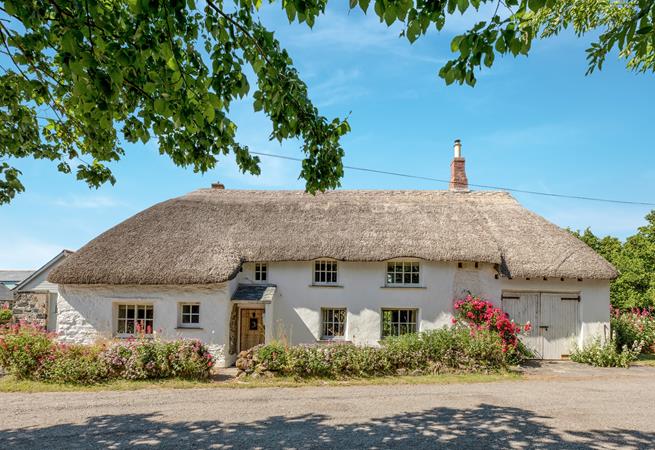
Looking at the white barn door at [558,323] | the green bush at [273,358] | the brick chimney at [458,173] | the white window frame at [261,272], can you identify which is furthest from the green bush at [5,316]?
the white barn door at [558,323]

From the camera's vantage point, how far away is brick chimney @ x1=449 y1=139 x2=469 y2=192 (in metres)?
18.5

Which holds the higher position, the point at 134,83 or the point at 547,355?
the point at 134,83

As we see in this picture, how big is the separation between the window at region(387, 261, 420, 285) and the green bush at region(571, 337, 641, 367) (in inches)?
223

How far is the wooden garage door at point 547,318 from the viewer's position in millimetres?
14352

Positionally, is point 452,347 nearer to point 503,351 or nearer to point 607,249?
point 503,351

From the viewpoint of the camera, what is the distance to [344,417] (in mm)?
7781

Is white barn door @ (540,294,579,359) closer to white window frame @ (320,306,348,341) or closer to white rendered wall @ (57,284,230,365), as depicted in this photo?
white window frame @ (320,306,348,341)

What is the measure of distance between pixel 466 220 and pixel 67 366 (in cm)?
1322

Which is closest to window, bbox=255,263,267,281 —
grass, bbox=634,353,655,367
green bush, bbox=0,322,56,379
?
green bush, bbox=0,322,56,379

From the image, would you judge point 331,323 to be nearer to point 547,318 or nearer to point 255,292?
point 255,292

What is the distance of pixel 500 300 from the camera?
14.3 metres

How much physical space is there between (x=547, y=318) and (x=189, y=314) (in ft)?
38.5

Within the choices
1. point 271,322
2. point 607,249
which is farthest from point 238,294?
point 607,249

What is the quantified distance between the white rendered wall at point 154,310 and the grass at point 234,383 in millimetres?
2322
